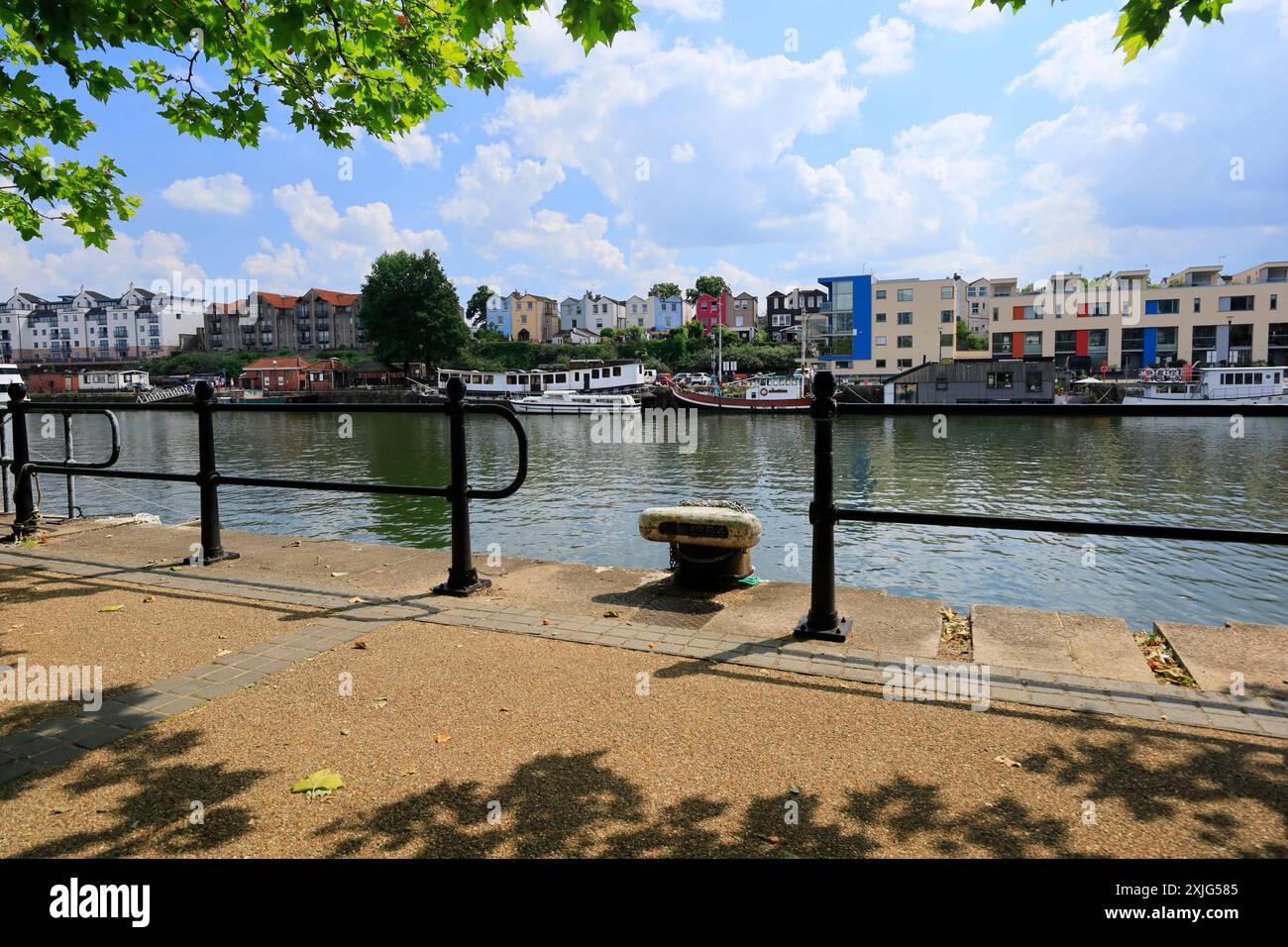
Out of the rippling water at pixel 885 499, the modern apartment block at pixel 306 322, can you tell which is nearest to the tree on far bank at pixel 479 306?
the modern apartment block at pixel 306 322

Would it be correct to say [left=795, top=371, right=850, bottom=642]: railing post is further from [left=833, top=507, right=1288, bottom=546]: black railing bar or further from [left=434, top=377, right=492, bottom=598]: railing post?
[left=434, top=377, right=492, bottom=598]: railing post

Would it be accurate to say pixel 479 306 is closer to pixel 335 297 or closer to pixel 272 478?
pixel 335 297

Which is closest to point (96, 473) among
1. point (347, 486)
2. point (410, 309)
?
point (347, 486)

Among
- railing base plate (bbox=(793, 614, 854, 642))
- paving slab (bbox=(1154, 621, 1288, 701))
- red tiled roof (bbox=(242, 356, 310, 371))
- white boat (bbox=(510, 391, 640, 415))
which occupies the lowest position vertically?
paving slab (bbox=(1154, 621, 1288, 701))

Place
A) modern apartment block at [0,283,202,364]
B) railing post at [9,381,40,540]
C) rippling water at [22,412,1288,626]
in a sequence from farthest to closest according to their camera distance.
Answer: modern apartment block at [0,283,202,364] < rippling water at [22,412,1288,626] < railing post at [9,381,40,540]

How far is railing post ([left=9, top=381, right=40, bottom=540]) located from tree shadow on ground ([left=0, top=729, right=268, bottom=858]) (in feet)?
18.2

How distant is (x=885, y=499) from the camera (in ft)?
64.5

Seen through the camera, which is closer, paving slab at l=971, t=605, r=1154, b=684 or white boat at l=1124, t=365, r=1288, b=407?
paving slab at l=971, t=605, r=1154, b=684

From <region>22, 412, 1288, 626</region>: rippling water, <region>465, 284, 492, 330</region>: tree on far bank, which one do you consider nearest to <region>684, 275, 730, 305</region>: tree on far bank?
<region>465, 284, 492, 330</region>: tree on far bank

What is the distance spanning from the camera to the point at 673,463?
27500mm

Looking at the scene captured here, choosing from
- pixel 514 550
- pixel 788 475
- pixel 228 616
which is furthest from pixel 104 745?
pixel 788 475

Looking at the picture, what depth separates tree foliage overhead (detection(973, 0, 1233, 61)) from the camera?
431 centimetres

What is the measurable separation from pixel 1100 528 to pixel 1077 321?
301 ft
